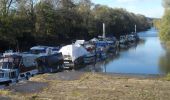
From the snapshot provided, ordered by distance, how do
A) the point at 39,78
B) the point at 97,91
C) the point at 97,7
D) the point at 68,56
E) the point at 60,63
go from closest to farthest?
the point at 97,91 < the point at 39,78 < the point at 60,63 < the point at 68,56 < the point at 97,7

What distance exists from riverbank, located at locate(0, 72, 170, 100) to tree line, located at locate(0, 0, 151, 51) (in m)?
33.9

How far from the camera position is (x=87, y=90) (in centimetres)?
1920

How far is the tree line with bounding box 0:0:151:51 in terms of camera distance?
186ft

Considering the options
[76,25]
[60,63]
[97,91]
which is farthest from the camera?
[76,25]

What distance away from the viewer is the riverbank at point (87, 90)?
17181mm

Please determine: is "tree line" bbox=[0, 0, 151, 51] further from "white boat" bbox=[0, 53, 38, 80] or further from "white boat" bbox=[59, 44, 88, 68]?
"white boat" bbox=[0, 53, 38, 80]

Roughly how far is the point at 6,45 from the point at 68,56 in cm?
1086

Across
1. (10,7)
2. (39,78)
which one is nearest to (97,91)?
(39,78)

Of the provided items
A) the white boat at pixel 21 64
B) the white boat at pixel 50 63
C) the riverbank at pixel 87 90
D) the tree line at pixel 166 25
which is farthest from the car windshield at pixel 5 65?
the tree line at pixel 166 25

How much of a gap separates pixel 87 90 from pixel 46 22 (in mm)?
54894

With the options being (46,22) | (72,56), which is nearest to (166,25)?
(46,22)

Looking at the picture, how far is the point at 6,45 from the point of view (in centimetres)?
5806

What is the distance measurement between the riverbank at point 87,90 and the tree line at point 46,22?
33931 millimetres

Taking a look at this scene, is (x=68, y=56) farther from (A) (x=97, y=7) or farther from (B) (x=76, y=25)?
(A) (x=97, y=7)
